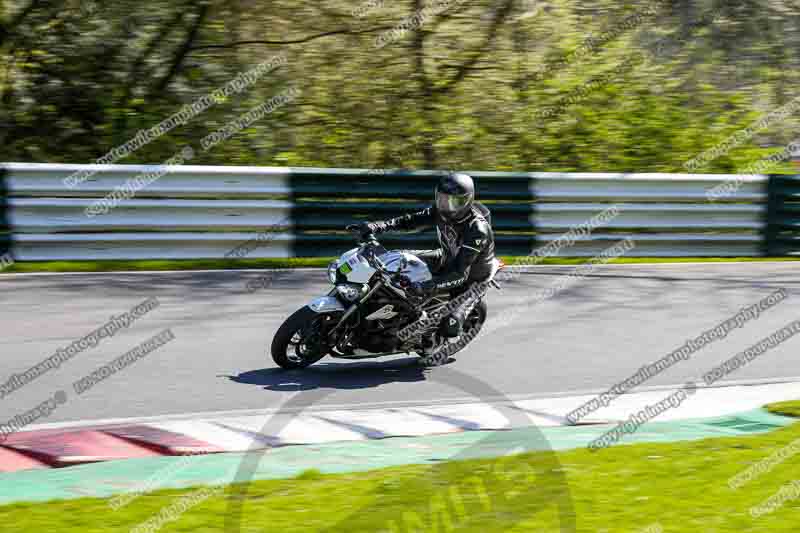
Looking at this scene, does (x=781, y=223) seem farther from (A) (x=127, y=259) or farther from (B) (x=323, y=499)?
(B) (x=323, y=499)

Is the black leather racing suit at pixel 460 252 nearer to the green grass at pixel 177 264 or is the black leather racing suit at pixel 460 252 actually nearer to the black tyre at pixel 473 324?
the black tyre at pixel 473 324

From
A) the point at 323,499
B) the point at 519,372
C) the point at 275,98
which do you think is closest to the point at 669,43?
the point at 275,98

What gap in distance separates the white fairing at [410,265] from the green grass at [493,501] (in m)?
2.47

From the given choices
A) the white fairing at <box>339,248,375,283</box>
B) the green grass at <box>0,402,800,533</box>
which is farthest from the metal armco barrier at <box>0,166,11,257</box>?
the green grass at <box>0,402,800,533</box>

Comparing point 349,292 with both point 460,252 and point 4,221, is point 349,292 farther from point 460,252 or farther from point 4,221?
point 4,221

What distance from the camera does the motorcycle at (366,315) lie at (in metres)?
8.66

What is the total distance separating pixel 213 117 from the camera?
53.2 feet

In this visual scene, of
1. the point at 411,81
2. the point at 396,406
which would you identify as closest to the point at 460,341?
the point at 396,406

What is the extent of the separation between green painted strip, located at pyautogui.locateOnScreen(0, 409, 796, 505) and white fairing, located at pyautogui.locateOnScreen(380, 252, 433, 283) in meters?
1.91

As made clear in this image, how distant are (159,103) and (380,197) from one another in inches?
151

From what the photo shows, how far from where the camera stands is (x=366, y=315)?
8.84 meters

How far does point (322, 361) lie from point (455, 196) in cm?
167

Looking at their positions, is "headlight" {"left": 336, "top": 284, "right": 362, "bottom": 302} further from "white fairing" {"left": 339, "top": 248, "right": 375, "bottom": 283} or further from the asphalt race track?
the asphalt race track

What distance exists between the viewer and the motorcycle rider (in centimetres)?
902
